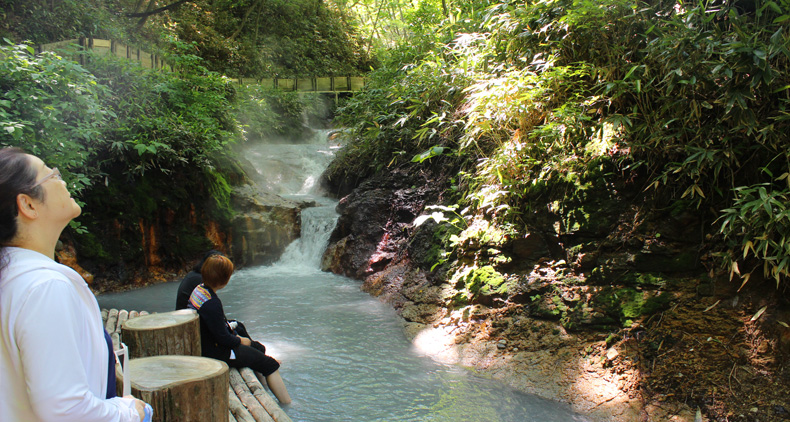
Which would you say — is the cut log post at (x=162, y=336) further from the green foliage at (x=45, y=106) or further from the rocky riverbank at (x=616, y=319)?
the green foliage at (x=45, y=106)

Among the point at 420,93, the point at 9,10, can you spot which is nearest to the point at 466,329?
the point at 420,93

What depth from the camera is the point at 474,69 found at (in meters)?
6.95

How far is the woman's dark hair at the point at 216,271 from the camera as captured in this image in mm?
3514

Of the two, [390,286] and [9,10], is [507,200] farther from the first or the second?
[9,10]

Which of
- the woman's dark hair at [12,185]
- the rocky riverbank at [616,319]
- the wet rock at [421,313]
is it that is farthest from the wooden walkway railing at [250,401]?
the wet rock at [421,313]

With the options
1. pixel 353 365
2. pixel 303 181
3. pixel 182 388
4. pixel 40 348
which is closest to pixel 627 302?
pixel 353 365

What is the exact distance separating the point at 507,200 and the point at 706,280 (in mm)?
2105

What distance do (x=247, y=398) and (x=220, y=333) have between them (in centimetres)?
56

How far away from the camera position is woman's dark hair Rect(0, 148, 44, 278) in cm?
133

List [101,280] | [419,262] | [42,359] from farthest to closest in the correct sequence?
[101,280] → [419,262] → [42,359]

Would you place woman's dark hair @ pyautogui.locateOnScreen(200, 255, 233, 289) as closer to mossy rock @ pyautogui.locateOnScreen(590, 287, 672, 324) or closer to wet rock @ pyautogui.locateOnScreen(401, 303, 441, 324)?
wet rock @ pyautogui.locateOnScreen(401, 303, 441, 324)

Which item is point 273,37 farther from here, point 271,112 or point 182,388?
point 182,388

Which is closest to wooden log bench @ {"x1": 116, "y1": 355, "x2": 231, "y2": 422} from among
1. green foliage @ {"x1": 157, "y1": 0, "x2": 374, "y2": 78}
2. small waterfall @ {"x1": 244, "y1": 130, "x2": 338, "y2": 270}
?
small waterfall @ {"x1": 244, "y1": 130, "x2": 338, "y2": 270}

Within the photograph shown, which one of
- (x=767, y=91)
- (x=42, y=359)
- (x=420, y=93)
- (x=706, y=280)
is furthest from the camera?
(x=420, y=93)
